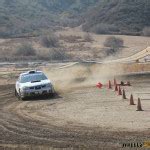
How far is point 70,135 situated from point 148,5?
90.3 meters

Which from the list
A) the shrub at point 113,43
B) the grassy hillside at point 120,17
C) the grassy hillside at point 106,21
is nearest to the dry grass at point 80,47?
the shrub at point 113,43

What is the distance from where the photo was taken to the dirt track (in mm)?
12906

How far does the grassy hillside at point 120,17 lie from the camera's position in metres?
94.6

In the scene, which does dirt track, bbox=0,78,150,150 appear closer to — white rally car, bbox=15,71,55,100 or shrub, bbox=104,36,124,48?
white rally car, bbox=15,71,55,100

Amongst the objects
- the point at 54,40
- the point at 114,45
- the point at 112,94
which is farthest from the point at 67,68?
the point at 54,40

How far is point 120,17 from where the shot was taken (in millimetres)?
101000

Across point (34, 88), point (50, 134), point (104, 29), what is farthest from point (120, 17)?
point (50, 134)

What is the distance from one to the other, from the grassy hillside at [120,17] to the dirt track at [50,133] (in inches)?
2883

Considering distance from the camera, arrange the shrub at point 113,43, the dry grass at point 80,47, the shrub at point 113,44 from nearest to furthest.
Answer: the dry grass at point 80,47
the shrub at point 113,44
the shrub at point 113,43

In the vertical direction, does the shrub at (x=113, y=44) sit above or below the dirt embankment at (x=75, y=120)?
below

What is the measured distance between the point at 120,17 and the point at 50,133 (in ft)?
289

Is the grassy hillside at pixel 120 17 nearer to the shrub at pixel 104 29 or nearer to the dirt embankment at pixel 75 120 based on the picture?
the shrub at pixel 104 29

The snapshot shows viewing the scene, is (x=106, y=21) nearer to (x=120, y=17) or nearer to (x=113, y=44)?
(x=120, y=17)

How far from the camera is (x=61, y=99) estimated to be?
24.0m
